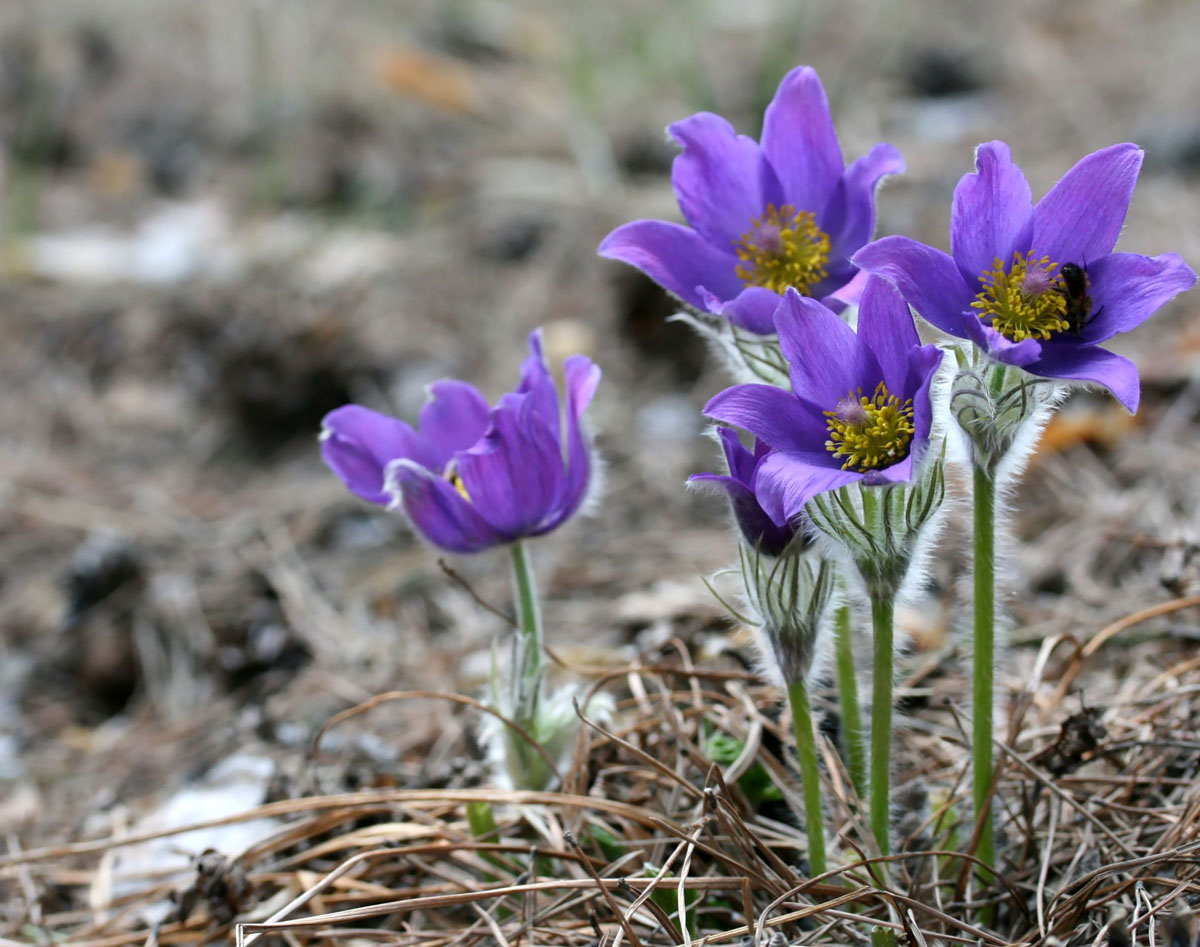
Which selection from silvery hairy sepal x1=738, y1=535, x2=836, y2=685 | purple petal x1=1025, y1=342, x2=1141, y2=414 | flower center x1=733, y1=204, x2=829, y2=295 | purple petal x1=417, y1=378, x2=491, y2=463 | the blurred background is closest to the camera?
purple petal x1=1025, y1=342, x2=1141, y2=414

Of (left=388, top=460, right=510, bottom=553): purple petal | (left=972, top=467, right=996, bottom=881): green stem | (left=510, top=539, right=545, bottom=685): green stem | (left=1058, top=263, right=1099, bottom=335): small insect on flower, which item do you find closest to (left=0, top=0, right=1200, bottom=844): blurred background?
(left=510, top=539, right=545, bottom=685): green stem

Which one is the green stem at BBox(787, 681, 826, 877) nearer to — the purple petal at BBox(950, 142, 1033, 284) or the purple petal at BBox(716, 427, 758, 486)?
the purple petal at BBox(716, 427, 758, 486)

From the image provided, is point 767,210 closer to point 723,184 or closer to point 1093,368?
point 723,184

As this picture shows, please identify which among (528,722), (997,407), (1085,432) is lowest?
(1085,432)

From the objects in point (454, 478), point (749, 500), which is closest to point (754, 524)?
point (749, 500)

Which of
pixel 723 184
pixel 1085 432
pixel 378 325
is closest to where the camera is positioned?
pixel 723 184

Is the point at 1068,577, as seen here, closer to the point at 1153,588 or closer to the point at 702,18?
the point at 1153,588

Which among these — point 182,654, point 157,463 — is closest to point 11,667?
point 182,654

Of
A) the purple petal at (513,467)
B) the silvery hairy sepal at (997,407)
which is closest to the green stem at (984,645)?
the silvery hairy sepal at (997,407)
